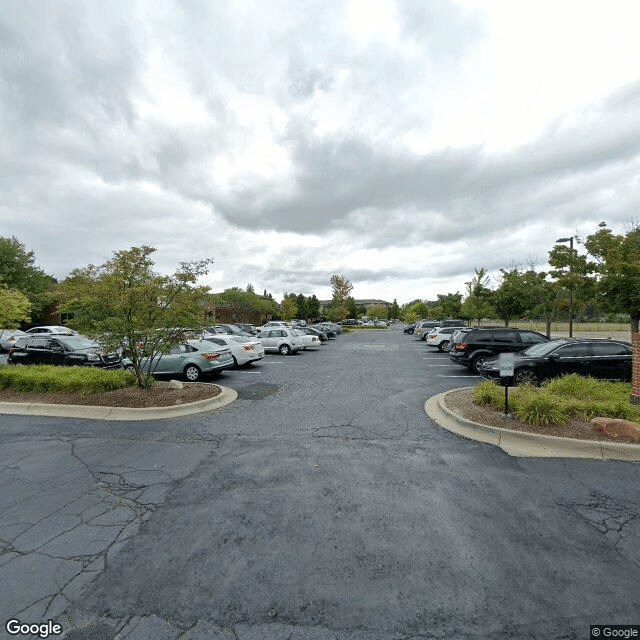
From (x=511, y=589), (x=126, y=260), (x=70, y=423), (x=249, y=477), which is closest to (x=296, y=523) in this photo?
(x=249, y=477)

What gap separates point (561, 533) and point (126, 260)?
9.60m

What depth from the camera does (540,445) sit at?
5477 mm

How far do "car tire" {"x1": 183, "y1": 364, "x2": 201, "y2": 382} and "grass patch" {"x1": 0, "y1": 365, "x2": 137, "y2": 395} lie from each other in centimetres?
214

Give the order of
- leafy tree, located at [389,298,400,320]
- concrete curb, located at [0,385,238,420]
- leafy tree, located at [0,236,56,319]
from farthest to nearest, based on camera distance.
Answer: leafy tree, located at [389,298,400,320] < leafy tree, located at [0,236,56,319] < concrete curb, located at [0,385,238,420]

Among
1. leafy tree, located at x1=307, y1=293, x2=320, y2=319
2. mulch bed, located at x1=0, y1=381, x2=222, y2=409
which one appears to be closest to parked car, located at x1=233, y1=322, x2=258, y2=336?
mulch bed, located at x1=0, y1=381, x2=222, y2=409

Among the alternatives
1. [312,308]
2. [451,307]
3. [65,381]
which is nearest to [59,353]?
[65,381]

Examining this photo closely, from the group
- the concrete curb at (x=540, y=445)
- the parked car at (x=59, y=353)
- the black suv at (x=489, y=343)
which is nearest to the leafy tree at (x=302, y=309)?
the parked car at (x=59, y=353)

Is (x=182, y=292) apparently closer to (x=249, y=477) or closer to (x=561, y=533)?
(x=249, y=477)

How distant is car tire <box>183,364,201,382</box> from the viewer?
1147 centimetres

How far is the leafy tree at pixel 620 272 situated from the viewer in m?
10.3

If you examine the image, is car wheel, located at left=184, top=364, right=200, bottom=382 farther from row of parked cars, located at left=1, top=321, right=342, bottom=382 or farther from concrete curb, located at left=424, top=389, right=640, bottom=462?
concrete curb, located at left=424, top=389, right=640, bottom=462

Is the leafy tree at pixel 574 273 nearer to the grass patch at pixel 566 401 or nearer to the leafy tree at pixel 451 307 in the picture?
the grass patch at pixel 566 401

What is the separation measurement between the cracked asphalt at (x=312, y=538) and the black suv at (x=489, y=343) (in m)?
7.70

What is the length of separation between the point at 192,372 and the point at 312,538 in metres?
9.40
